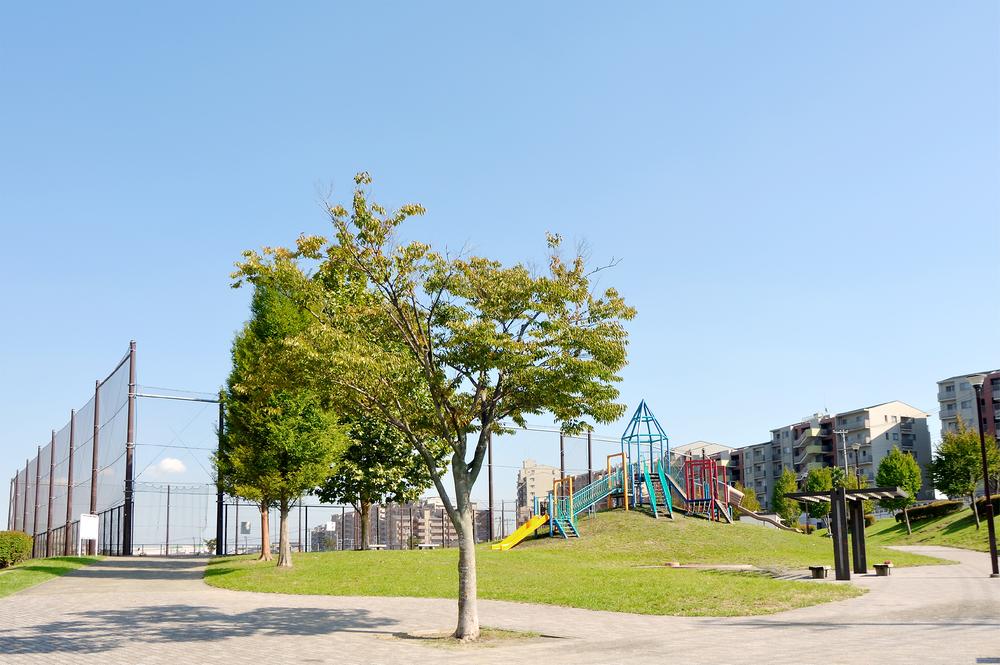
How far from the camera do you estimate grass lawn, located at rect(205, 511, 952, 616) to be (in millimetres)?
19219

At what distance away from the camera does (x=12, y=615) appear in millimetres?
17312

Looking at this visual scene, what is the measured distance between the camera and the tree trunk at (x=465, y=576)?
1437 centimetres

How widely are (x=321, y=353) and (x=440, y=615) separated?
6339 mm

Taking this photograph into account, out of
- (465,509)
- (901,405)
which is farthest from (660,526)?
(901,405)

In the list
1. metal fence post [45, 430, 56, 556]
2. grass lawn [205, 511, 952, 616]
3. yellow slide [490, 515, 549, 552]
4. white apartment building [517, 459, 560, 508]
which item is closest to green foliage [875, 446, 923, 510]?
white apartment building [517, 459, 560, 508]

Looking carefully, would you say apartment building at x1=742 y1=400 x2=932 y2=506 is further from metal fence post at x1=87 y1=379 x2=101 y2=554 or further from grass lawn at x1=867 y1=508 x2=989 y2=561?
metal fence post at x1=87 y1=379 x2=101 y2=554

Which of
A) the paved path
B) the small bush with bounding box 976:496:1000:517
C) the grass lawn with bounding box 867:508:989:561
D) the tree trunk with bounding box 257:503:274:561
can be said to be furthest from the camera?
the small bush with bounding box 976:496:1000:517

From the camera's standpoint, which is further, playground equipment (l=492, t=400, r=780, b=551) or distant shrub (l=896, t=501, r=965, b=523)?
distant shrub (l=896, t=501, r=965, b=523)

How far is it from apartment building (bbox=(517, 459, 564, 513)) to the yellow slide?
1377cm

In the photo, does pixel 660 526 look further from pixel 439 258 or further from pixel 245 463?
pixel 439 258

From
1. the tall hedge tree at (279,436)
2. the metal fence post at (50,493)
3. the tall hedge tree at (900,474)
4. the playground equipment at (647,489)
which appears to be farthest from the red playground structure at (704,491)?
the tall hedge tree at (900,474)

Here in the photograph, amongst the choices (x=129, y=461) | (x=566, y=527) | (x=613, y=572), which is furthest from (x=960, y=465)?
(x=129, y=461)

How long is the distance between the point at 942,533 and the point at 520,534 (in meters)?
27.3

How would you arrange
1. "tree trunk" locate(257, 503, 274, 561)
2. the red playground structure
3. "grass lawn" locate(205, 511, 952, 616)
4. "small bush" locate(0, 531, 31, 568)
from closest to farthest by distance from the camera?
1. "grass lawn" locate(205, 511, 952, 616)
2. "tree trunk" locate(257, 503, 274, 561)
3. "small bush" locate(0, 531, 31, 568)
4. the red playground structure
